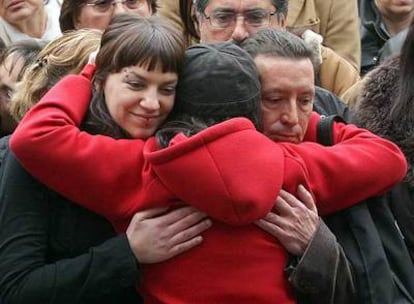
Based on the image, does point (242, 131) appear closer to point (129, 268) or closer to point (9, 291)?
point (129, 268)

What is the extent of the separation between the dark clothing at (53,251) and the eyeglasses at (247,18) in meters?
1.05

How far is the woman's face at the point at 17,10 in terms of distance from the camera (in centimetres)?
477

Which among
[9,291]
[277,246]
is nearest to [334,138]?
[277,246]

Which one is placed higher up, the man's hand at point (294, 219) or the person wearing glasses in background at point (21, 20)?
the man's hand at point (294, 219)

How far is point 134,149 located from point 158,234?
216mm

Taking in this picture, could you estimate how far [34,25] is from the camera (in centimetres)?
486

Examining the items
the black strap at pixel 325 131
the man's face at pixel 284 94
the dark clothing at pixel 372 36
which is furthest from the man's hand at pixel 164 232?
the dark clothing at pixel 372 36

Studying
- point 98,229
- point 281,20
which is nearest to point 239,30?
point 281,20

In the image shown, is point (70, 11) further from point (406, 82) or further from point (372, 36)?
point (372, 36)

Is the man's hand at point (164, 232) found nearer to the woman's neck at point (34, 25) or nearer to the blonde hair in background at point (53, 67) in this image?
the blonde hair in background at point (53, 67)

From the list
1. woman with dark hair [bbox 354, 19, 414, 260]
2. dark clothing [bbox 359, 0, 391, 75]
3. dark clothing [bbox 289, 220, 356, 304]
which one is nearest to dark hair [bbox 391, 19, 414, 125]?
woman with dark hair [bbox 354, 19, 414, 260]

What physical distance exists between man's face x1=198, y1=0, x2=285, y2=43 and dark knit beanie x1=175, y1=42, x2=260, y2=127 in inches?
31.8

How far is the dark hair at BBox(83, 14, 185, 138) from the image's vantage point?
8.05 feet

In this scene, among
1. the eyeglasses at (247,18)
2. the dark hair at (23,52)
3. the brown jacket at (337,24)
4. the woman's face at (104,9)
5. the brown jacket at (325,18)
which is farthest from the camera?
the brown jacket at (337,24)
